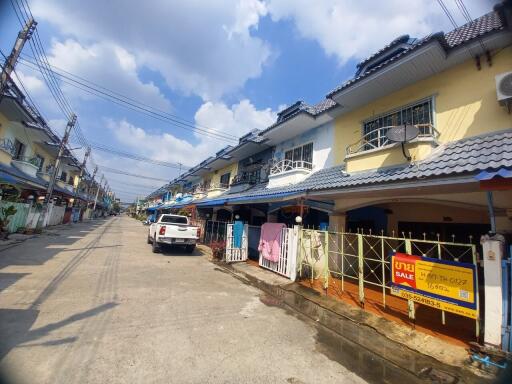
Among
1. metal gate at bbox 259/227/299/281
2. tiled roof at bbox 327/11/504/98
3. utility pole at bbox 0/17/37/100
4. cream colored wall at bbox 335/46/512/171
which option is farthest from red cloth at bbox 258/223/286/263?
utility pole at bbox 0/17/37/100

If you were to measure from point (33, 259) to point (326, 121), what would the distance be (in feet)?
41.5

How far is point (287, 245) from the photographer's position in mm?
8539

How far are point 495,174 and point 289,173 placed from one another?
773cm

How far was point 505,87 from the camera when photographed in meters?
5.06

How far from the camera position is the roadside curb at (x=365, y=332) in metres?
3.43

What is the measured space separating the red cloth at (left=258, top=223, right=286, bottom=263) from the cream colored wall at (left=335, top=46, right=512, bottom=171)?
3577 mm

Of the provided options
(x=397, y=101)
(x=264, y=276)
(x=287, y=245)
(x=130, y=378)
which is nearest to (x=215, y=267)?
(x=264, y=276)

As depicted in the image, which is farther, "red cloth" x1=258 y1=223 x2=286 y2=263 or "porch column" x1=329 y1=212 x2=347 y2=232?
"red cloth" x1=258 y1=223 x2=286 y2=263

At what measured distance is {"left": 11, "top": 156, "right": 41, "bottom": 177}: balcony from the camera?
16.4 m

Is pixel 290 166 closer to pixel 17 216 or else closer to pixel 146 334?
pixel 146 334

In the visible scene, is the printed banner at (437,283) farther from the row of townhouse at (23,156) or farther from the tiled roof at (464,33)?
the row of townhouse at (23,156)

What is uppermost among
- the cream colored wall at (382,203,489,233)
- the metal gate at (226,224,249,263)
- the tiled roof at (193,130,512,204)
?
the tiled roof at (193,130,512,204)

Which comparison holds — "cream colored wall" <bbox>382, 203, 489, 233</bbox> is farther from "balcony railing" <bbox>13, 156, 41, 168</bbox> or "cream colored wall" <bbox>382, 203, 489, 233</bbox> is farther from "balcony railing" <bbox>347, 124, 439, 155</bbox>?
"balcony railing" <bbox>13, 156, 41, 168</bbox>

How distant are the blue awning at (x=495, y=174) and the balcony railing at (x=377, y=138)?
266 cm
